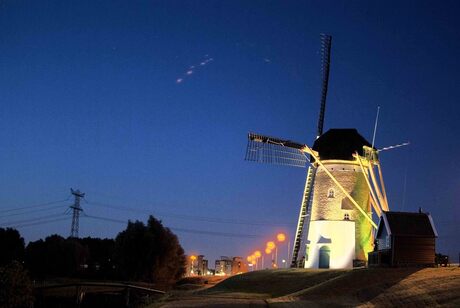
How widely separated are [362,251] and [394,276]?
19693 mm

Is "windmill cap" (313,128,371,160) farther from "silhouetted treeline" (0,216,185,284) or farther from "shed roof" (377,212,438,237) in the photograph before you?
"silhouetted treeline" (0,216,185,284)

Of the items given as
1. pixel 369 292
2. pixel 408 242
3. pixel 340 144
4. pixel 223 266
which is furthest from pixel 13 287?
pixel 223 266

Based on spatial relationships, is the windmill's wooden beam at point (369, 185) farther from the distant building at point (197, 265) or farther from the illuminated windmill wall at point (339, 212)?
the distant building at point (197, 265)

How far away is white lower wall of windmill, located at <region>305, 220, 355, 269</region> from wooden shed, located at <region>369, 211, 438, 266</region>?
31.0 feet

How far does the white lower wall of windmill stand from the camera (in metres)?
53.9

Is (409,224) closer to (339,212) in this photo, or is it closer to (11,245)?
(339,212)

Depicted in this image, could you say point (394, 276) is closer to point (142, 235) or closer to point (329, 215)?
point (329, 215)

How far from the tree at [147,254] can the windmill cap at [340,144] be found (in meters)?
23.6

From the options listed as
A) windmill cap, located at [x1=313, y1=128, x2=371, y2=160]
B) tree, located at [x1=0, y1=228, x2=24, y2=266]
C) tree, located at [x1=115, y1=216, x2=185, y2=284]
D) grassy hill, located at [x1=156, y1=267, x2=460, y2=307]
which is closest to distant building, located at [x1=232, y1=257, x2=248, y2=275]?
tree, located at [x1=115, y1=216, x2=185, y2=284]

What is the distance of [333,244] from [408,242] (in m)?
12.1

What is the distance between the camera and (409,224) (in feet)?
144

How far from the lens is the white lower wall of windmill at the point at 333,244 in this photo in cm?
5388

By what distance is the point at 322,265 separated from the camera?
179ft

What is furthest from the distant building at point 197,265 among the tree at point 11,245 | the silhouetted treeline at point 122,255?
the tree at point 11,245
